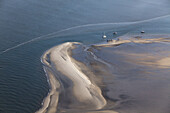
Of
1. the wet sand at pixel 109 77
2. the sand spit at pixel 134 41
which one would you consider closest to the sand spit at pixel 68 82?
the wet sand at pixel 109 77

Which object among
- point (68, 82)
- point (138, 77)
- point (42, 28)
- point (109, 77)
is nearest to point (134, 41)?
point (138, 77)

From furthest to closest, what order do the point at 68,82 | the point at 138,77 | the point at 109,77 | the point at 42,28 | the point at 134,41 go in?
the point at 42,28 → the point at 134,41 → the point at 109,77 → the point at 138,77 → the point at 68,82

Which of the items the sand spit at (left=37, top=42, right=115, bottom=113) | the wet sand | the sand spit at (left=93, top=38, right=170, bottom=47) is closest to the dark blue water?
the sand spit at (left=37, top=42, right=115, bottom=113)

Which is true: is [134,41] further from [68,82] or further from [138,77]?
[68,82]

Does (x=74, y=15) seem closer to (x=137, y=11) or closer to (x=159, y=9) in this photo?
(x=137, y=11)

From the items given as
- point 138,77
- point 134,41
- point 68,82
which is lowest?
point 138,77

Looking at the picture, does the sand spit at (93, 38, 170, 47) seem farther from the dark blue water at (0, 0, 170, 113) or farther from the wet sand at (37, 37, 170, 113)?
the dark blue water at (0, 0, 170, 113)
